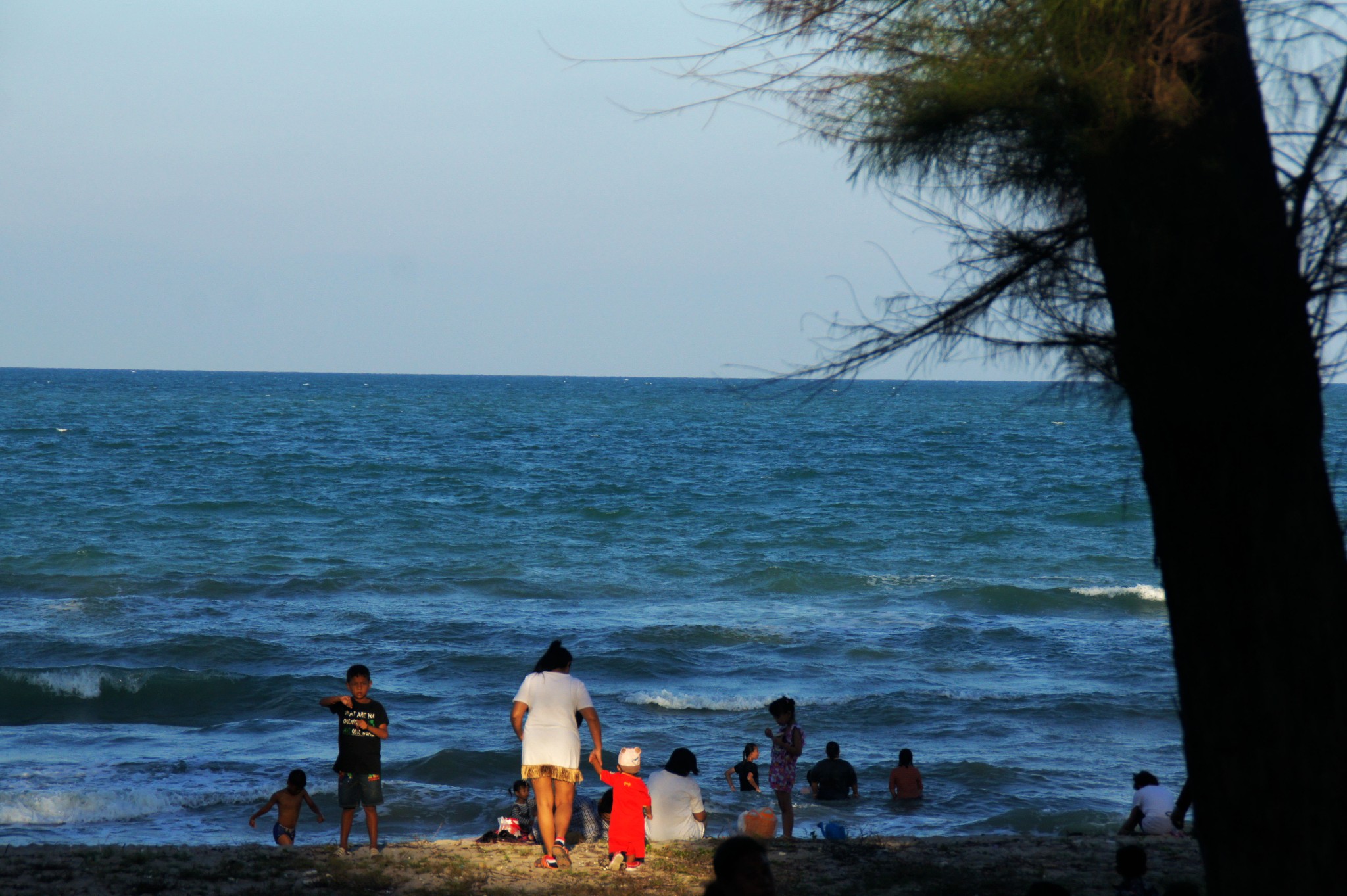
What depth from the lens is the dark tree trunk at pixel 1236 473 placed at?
8.57 feet

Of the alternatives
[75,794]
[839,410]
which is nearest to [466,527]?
[75,794]

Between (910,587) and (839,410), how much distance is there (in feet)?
171

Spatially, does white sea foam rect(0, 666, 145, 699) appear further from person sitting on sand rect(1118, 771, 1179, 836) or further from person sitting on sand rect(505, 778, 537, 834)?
person sitting on sand rect(1118, 771, 1179, 836)

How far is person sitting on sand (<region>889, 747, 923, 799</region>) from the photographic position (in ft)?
34.7

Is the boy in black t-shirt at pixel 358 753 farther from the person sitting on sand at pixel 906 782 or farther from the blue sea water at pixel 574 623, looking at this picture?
the person sitting on sand at pixel 906 782

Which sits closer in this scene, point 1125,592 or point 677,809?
point 677,809

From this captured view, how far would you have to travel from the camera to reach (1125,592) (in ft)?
71.6

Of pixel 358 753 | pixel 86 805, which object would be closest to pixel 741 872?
pixel 358 753

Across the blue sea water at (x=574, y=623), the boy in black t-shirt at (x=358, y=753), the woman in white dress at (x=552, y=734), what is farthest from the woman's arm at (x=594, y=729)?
the blue sea water at (x=574, y=623)

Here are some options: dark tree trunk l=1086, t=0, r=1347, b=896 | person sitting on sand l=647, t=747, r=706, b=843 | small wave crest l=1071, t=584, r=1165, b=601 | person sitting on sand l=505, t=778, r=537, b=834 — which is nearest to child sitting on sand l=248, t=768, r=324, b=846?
person sitting on sand l=505, t=778, r=537, b=834

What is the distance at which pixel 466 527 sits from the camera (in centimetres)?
2962

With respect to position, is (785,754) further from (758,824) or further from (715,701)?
(715,701)

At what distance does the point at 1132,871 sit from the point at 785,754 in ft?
11.0

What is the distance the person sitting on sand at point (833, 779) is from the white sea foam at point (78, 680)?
9279 mm
